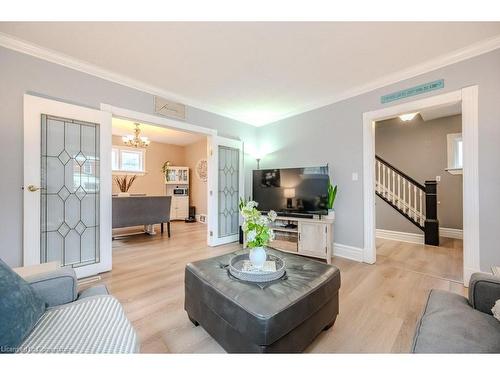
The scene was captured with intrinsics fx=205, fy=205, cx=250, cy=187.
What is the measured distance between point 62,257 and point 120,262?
689 millimetres

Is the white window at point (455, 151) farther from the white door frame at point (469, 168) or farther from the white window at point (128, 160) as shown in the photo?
the white window at point (128, 160)

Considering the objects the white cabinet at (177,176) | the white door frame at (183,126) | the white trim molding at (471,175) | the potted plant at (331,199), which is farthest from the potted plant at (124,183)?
the white trim molding at (471,175)

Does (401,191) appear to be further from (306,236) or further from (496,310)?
(496,310)

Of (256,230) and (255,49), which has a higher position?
(255,49)

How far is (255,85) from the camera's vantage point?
2.76m

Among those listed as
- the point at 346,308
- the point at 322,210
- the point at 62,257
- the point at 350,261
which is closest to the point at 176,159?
the point at 62,257

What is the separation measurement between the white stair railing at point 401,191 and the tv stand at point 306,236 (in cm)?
231

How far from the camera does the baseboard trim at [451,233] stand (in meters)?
3.88

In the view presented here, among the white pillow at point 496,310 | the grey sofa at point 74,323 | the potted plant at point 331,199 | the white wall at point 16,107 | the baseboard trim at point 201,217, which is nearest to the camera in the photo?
the grey sofa at point 74,323

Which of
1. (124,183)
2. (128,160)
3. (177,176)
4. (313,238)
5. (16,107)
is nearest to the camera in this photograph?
(16,107)

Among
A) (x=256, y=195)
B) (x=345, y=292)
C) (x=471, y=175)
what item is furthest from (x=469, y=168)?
(x=256, y=195)

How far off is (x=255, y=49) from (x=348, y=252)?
2.83 meters

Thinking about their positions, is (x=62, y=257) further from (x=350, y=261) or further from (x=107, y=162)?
(x=350, y=261)

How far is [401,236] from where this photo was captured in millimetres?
4000
